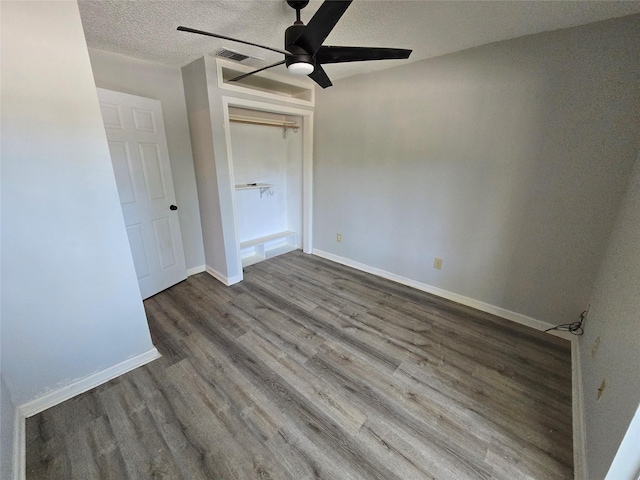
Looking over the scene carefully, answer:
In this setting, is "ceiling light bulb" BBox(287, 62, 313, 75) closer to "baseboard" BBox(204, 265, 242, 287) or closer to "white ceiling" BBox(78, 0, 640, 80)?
"white ceiling" BBox(78, 0, 640, 80)

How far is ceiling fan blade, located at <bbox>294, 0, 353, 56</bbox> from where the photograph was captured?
1117mm

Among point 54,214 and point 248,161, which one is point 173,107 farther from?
point 54,214

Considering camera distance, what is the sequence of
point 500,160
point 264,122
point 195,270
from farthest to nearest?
1. point 264,122
2. point 195,270
3. point 500,160

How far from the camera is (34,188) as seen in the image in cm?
136

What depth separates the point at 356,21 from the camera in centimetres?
179

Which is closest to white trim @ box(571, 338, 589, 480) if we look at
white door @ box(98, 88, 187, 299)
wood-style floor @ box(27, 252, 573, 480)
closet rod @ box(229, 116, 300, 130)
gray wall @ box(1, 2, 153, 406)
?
wood-style floor @ box(27, 252, 573, 480)

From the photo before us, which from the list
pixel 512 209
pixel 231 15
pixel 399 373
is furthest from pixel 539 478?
pixel 231 15

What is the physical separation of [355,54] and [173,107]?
7.20 ft

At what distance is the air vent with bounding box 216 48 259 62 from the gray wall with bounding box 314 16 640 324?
1.09 metres

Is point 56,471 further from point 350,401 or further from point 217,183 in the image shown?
point 217,183

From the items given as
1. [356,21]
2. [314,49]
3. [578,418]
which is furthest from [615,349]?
[356,21]

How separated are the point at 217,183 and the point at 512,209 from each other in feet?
9.28

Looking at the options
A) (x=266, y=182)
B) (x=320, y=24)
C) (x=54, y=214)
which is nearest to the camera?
(x=320, y=24)

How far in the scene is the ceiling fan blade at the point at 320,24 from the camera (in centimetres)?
112
